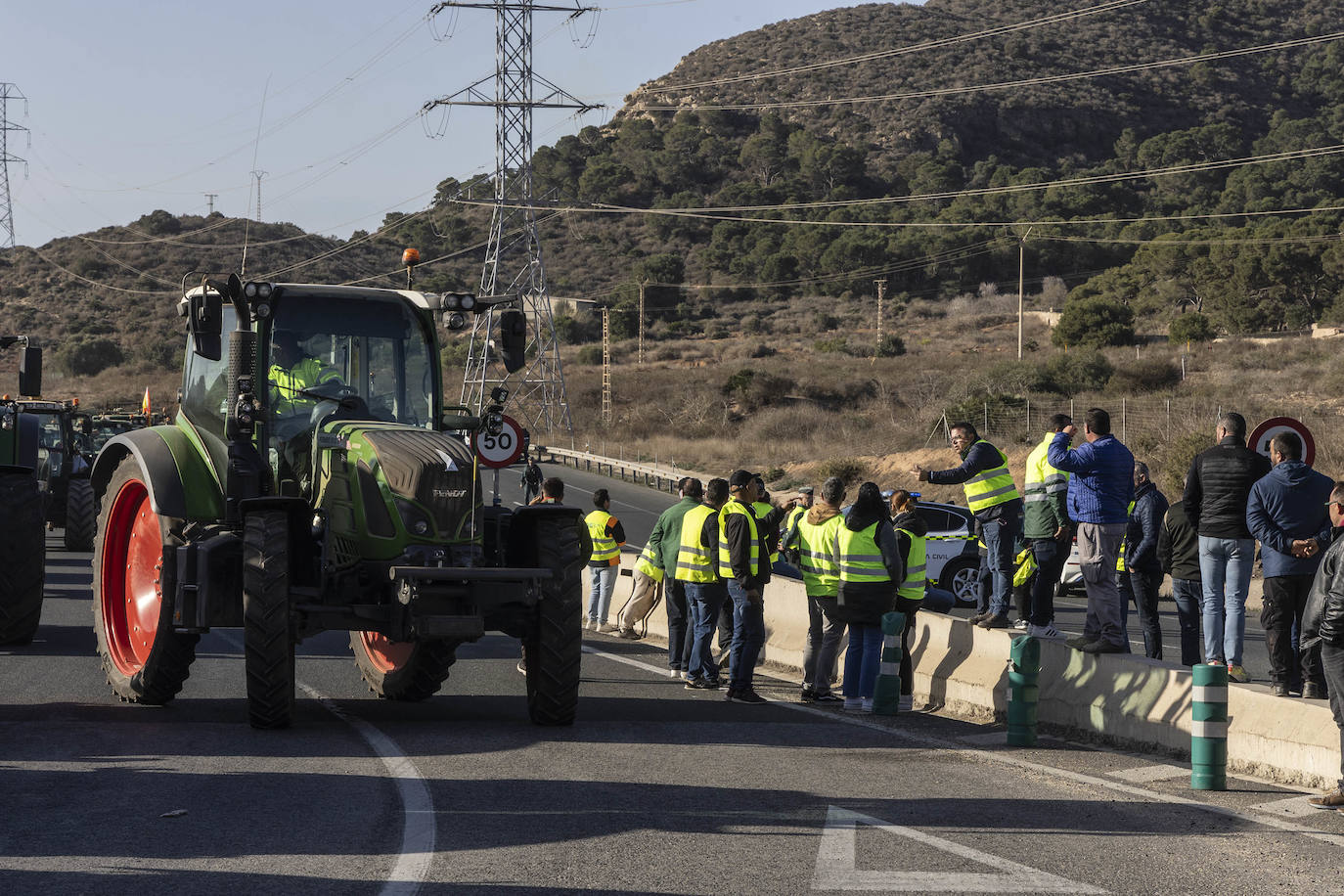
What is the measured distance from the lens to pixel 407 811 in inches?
325

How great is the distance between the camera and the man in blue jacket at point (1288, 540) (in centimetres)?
1120

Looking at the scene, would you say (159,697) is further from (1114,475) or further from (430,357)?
(1114,475)

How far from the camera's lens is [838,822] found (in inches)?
324

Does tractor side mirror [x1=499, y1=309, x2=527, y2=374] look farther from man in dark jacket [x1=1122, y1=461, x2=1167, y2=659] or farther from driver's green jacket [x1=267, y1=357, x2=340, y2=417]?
man in dark jacket [x1=1122, y1=461, x2=1167, y2=659]

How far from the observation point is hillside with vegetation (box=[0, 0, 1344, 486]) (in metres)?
71.9

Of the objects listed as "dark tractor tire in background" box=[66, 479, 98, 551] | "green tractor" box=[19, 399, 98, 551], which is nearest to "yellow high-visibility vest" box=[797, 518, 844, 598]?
"green tractor" box=[19, 399, 98, 551]

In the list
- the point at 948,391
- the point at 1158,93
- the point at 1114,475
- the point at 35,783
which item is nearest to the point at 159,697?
the point at 35,783

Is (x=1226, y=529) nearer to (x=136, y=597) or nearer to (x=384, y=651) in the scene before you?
(x=384, y=651)

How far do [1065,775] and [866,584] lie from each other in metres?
3.25

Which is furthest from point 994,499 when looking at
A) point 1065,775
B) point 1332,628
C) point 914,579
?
point 1332,628

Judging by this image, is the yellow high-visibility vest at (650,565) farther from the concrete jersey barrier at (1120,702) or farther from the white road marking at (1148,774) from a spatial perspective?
the white road marking at (1148,774)

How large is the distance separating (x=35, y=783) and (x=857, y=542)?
6.75 m

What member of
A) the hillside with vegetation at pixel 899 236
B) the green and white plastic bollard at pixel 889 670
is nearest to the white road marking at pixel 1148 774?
the green and white plastic bollard at pixel 889 670

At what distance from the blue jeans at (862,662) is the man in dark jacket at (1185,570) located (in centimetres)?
268
